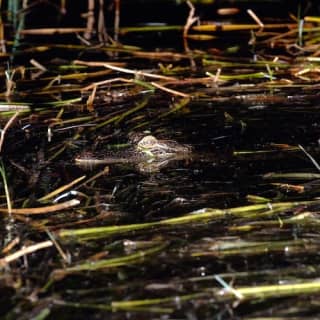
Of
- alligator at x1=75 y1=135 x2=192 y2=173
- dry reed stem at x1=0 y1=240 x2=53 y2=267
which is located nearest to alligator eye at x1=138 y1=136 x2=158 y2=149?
alligator at x1=75 y1=135 x2=192 y2=173

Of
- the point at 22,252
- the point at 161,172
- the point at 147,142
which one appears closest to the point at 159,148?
the point at 147,142

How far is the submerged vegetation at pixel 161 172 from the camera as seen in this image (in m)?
1.59

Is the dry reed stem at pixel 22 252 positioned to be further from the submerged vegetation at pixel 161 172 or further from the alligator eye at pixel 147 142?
the alligator eye at pixel 147 142

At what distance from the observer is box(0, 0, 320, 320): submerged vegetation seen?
5.21 feet

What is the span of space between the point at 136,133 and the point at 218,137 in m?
0.28

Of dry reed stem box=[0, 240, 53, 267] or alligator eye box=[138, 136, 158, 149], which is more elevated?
alligator eye box=[138, 136, 158, 149]

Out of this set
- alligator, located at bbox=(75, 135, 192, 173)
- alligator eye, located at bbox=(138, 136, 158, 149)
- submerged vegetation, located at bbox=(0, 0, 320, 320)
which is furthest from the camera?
alligator eye, located at bbox=(138, 136, 158, 149)

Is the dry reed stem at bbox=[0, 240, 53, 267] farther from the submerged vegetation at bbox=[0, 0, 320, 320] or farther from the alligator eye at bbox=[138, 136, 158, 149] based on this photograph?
the alligator eye at bbox=[138, 136, 158, 149]

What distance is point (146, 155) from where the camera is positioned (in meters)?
2.48

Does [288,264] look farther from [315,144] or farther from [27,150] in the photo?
[27,150]

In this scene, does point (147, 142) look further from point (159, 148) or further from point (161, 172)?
point (161, 172)

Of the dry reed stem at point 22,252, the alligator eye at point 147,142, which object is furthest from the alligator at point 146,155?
the dry reed stem at point 22,252

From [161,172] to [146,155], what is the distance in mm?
172

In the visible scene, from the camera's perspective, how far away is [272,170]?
7.52ft
